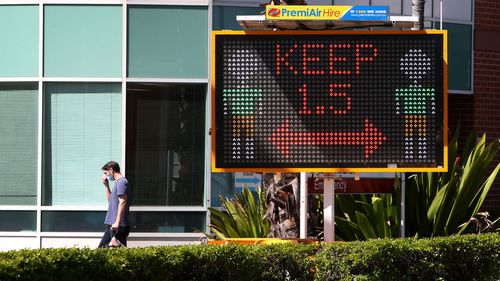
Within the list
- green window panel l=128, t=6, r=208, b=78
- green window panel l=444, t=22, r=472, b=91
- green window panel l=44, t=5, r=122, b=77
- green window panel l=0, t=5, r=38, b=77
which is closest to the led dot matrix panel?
green window panel l=128, t=6, r=208, b=78

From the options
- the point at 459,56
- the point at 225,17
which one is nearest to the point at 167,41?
the point at 225,17

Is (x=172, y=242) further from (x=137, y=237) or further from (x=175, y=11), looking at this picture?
(x=175, y=11)

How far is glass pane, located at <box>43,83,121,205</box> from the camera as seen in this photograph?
15195 millimetres

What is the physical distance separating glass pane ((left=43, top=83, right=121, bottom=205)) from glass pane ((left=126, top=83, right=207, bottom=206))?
29 cm

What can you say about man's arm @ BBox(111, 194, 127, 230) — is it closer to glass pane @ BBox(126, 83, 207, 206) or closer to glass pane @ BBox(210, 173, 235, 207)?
glass pane @ BBox(126, 83, 207, 206)

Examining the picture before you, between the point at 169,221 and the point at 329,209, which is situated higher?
the point at 329,209

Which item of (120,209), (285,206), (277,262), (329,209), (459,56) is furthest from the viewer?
(459,56)

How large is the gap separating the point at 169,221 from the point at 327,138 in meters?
6.83

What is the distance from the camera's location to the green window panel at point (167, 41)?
15.2m

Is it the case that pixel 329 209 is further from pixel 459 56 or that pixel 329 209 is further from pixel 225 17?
pixel 459 56

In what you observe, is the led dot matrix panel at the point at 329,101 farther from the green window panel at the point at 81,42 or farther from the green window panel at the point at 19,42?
the green window panel at the point at 19,42

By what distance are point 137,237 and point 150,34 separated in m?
2.91

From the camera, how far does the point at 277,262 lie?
8.18 metres

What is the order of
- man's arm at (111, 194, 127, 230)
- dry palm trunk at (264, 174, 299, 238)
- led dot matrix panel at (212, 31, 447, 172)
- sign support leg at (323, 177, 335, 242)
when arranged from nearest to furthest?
led dot matrix panel at (212, 31, 447, 172) < sign support leg at (323, 177, 335, 242) < dry palm trunk at (264, 174, 299, 238) < man's arm at (111, 194, 127, 230)
